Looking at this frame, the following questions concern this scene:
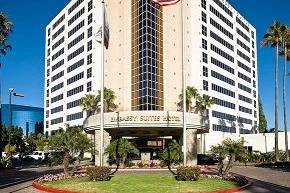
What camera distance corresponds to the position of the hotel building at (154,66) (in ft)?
213

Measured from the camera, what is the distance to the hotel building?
6494 cm

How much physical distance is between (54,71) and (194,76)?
1713 inches

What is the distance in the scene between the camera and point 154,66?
6900cm

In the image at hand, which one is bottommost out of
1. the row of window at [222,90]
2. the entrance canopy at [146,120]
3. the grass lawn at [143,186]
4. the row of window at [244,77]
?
the grass lawn at [143,186]

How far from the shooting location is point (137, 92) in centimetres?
6919

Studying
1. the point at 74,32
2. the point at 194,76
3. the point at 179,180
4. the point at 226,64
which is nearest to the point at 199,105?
→ the point at 194,76

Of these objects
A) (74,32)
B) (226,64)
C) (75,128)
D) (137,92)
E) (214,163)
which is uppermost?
(74,32)

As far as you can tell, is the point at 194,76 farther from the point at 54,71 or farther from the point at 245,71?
the point at 54,71

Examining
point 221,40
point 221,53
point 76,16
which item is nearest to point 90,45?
point 76,16

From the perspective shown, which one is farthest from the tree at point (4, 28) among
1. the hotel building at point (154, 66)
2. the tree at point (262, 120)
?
the tree at point (262, 120)

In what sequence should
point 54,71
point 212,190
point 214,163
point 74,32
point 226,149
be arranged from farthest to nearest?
point 54,71
point 74,32
point 214,163
point 226,149
point 212,190

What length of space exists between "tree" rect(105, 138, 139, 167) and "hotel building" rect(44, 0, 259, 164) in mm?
2499

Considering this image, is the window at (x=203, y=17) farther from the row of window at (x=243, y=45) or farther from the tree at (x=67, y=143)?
the tree at (x=67, y=143)

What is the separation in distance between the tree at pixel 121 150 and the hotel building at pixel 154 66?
2.50m
